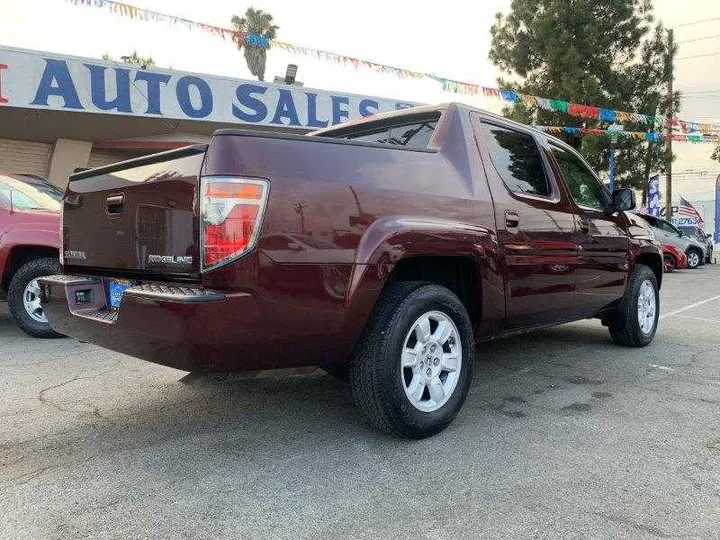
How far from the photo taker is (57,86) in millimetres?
10344

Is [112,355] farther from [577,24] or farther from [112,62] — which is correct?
[577,24]

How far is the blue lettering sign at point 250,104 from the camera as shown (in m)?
12.1

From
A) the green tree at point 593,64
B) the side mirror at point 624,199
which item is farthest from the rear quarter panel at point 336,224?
the green tree at point 593,64

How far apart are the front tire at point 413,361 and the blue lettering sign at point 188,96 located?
978cm

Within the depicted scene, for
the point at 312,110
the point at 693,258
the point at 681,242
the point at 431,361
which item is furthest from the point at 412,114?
the point at 693,258

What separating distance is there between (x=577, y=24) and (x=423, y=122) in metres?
25.0

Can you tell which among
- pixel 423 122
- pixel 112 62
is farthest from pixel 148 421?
pixel 112 62

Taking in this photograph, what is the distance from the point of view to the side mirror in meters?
4.82

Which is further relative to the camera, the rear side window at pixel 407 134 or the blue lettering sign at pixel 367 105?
the blue lettering sign at pixel 367 105

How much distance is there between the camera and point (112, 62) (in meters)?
10.8

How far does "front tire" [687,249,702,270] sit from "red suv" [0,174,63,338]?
A: 749 inches

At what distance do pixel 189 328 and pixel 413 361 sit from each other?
1183 mm

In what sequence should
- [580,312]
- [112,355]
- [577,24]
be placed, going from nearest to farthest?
[580,312] < [112,355] < [577,24]

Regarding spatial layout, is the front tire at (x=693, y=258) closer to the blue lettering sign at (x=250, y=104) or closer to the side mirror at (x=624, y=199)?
the blue lettering sign at (x=250, y=104)
